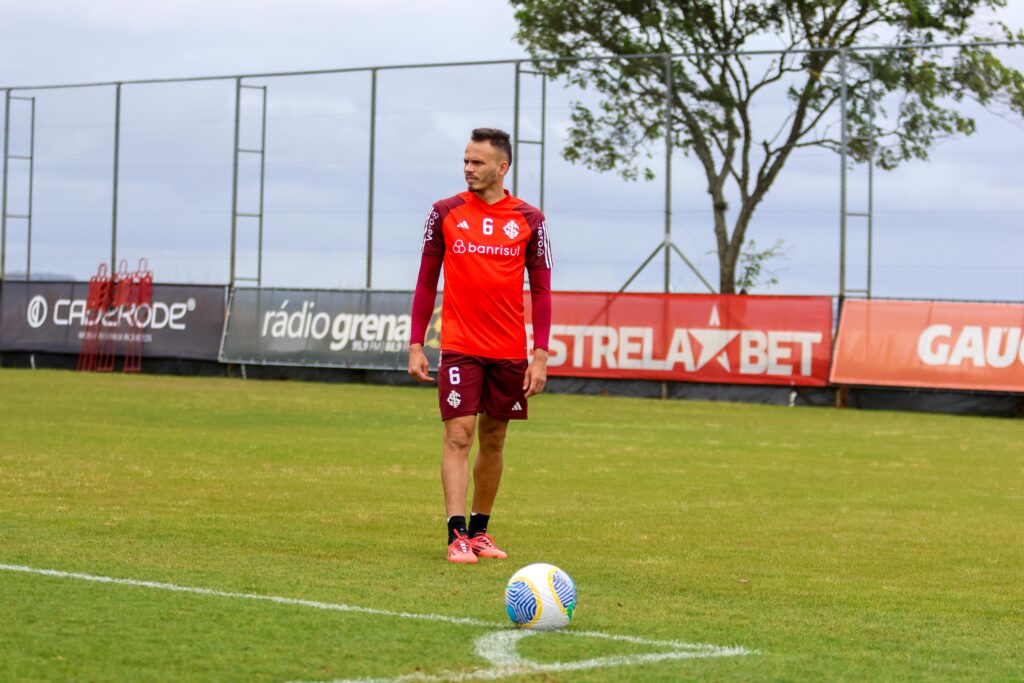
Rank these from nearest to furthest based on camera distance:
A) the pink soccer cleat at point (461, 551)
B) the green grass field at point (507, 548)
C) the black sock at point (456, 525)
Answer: the green grass field at point (507, 548), the pink soccer cleat at point (461, 551), the black sock at point (456, 525)

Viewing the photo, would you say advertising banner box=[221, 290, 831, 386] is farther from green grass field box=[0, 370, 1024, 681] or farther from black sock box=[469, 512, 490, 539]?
black sock box=[469, 512, 490, 539]

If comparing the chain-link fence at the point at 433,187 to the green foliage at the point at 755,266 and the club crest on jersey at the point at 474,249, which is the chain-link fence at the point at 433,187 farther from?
the club crest on jersey at the point at 474,249

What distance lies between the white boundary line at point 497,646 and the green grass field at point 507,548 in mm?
36

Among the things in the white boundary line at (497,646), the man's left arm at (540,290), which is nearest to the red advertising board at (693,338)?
the man's left arm at (540,290)

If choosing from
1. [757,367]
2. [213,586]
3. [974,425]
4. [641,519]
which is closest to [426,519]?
[641,519]

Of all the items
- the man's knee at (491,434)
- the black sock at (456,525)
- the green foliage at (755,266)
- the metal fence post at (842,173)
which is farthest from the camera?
the green foliage at (755,266)

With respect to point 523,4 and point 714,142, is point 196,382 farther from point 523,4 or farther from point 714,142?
point 523,4

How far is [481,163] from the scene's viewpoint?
28.5 feet

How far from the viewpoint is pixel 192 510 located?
10.3m

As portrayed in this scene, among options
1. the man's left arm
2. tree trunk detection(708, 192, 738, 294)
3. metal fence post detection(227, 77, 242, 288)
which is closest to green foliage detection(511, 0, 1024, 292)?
tree trunk detection(708, 192, 738, 294)

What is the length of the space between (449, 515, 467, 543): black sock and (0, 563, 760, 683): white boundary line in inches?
65.0

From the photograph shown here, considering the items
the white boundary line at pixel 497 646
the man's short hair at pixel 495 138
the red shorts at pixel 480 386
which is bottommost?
the white boundary line at pixel 497 646

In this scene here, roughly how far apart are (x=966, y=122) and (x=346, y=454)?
51.9 ft

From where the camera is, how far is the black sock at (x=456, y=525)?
28.0ft
